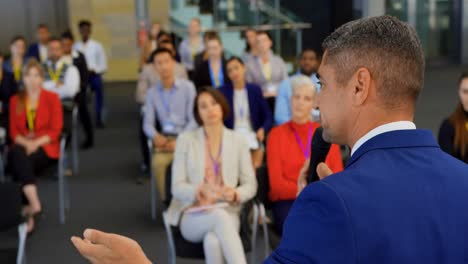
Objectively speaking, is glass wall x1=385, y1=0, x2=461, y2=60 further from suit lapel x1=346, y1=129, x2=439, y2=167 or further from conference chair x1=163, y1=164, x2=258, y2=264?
suit lapel x1=346, y1=129, x2=439, y2=167

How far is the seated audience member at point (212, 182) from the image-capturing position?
181 inches

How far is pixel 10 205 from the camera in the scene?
4.79 metres

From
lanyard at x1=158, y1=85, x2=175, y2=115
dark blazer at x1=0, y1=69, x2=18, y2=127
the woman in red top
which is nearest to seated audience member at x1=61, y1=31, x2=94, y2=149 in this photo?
dark blazer at x1=0, y1=69, x2=18, y2=127

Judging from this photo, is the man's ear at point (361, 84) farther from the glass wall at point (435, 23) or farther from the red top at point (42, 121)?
the glass wall at point (435, 23)

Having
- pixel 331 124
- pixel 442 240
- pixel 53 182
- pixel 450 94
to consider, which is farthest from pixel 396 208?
pixel 450 94

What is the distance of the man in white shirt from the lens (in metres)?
10.7

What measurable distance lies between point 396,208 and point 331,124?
206 millimetres

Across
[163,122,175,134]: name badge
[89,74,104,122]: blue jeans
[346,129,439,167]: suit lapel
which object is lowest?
[89,74,104,122]: blue jeans

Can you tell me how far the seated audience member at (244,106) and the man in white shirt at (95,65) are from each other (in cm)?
387

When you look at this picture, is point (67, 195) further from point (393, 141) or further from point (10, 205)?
point (393, 141)

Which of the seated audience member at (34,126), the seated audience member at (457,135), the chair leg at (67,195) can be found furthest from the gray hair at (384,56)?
the chair leg at (67,195)

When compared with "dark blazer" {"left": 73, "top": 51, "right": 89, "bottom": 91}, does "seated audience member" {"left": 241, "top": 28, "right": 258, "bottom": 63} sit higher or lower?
higher

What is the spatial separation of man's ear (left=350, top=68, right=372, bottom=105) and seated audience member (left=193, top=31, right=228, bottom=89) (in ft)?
22.8

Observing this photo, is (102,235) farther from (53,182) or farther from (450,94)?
(450,94)
